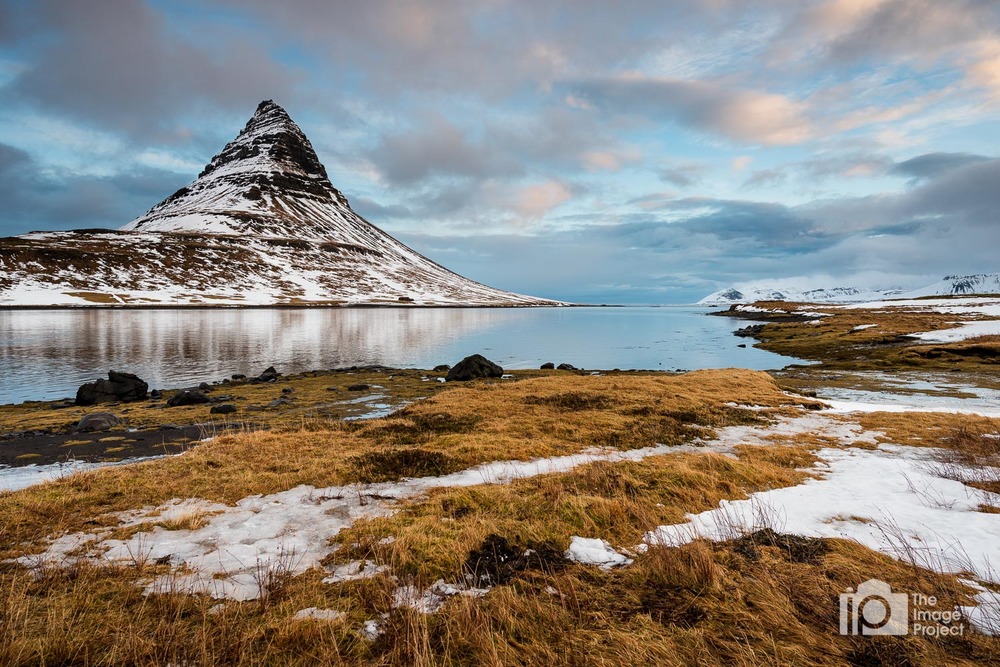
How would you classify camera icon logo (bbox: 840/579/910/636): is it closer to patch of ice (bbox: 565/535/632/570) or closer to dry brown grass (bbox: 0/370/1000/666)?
dry brown grass (bbox: 0/370/1000/666)

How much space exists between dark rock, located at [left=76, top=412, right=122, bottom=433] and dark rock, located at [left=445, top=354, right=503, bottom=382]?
21.1m

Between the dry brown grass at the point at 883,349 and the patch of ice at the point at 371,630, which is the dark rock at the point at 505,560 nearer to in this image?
the patch of ice at the point at 371,630

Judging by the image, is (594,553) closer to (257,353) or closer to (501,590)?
(501,590)

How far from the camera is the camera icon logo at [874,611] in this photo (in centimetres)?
473

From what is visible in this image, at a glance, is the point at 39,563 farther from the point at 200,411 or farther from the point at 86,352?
the point at 86,352

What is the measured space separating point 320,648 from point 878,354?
5795cm

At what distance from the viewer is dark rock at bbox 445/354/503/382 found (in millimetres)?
36500

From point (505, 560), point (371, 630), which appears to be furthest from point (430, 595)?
point (505, 560)

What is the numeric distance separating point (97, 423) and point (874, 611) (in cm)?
2772

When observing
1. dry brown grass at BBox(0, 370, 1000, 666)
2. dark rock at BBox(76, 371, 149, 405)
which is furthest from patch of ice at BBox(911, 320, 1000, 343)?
dark rock at BBox(76, 371, 149, 405)

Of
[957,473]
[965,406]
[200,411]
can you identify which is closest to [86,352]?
[200,411]

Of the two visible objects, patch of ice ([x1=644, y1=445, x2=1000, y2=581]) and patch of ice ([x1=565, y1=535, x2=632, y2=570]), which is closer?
patch of ice ([x1=644, y1=445, x2=1000, y2=581])

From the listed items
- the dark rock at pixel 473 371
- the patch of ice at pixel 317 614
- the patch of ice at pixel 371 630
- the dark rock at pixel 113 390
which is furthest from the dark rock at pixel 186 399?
the patch of ice at pixel 371 630

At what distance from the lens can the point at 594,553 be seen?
704 centimetres
